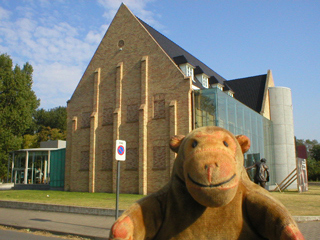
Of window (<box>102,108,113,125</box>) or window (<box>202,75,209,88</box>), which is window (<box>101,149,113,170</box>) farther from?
window (<box>202,75,209,88</box>)

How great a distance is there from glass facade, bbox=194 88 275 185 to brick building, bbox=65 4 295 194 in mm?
74

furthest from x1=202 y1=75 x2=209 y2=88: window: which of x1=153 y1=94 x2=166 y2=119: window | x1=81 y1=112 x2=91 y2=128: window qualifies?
x1=81 y1=112 x2=91 y2=128: window

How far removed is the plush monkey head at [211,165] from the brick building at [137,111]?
66.7 feet

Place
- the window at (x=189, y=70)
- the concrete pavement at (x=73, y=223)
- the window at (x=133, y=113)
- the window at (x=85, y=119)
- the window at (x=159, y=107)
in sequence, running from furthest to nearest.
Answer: the window at (x=85, y=119)
the window at (x=189, y=70)
the window at (x=133, y=113)
the window at (x=159, y=107)
the concrete pavement at (x=73, y=223)

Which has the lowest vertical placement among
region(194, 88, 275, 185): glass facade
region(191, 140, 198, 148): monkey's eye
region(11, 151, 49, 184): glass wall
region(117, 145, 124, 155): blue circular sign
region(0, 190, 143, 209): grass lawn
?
region(0, 190, 143, 209): grass lawn

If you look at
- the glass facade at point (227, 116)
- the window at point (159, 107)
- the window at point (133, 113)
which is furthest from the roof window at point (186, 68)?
the window at point (133, 113)

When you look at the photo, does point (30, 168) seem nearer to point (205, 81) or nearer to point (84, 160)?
point (84, 160)

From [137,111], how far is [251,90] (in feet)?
63.1

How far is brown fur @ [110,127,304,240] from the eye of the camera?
9.00 feet

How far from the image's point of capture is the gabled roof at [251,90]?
3834cm

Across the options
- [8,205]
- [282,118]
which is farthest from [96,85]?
[282,118]

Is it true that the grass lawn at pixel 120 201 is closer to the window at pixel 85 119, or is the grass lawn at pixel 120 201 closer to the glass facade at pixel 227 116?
the glass facade at pixel 227 116

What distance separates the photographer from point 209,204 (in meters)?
2.76

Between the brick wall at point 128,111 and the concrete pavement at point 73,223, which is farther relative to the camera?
the brick wall at point 128,111
